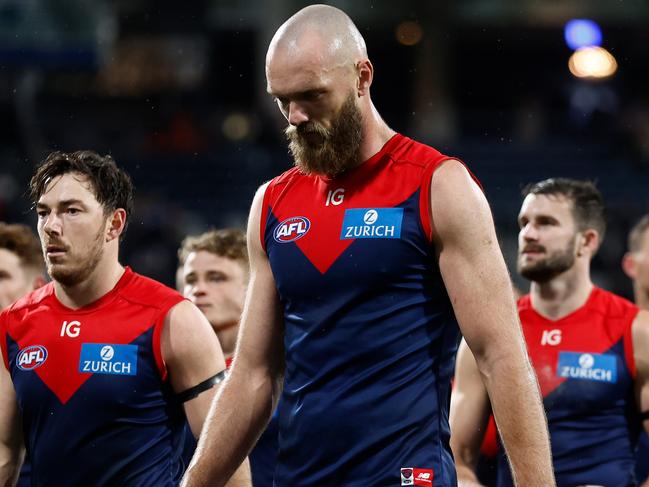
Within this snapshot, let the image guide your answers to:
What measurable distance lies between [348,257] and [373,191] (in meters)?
0.23

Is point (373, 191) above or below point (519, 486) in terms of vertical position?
above

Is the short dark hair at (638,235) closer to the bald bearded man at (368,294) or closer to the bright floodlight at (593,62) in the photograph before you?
the bald bearded man at (368,294)

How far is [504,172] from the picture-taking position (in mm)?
17984

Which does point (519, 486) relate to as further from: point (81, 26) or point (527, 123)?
point (527, 123)

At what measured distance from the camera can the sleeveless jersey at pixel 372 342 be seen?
360 centimetres

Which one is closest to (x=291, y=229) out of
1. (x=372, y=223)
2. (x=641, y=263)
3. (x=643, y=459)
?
(x=372, y=223)

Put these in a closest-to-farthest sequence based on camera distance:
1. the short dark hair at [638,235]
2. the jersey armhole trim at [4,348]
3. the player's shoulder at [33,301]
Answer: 1. the jersey armhole trim at [4,348]
2. the player's shoulder at [33,301]
3. the short dark hair at [638,235]

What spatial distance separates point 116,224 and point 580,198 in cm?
249

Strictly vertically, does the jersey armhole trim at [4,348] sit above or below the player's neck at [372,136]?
below

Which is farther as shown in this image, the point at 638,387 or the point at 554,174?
the point at 554,174

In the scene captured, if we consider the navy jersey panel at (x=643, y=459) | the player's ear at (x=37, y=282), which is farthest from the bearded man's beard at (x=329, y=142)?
the navy jersey panel at (x=643, y=459)

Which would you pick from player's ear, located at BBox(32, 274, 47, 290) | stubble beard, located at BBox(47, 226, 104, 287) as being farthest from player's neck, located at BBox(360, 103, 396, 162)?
player's ear, located at BBox(32, 274, 47, 290)

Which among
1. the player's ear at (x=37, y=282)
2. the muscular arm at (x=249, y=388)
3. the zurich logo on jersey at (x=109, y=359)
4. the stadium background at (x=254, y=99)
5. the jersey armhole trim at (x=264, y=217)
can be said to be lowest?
the muscular arm at (x=249, y=388)

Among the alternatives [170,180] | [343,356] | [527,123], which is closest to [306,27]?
[343,356]
